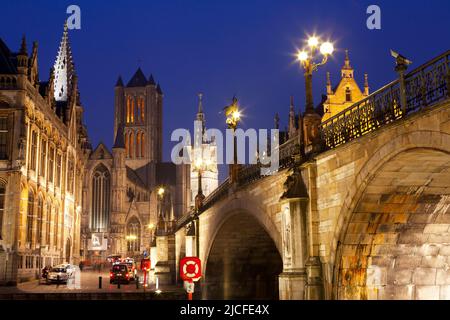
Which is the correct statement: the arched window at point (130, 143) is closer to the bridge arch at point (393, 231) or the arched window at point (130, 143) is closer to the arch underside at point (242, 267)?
the arch underside at point (242, 267)

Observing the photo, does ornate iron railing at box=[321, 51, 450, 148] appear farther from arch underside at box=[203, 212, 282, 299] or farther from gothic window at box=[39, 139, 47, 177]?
gothic window at box=[39, 139, 47, 177]

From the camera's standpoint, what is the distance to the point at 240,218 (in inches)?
1194

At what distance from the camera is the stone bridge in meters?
13.2

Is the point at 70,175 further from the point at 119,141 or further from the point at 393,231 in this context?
the point at 393,231

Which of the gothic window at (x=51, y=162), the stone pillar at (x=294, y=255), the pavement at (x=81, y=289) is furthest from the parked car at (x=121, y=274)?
the stone pillar at (x=294, y=255)

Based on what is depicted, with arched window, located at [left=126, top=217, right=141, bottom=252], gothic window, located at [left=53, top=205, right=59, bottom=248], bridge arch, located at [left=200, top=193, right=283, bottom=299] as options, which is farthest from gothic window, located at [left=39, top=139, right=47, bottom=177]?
arched window, located at [left=126, top=217, right=141, bottom=252]

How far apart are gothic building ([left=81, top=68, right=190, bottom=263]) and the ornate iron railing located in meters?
74.5

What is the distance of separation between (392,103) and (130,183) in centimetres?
9344

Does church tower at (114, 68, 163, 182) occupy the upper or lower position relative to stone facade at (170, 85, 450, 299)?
upper

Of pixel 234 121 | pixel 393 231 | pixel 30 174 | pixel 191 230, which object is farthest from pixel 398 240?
pixel 30 174
